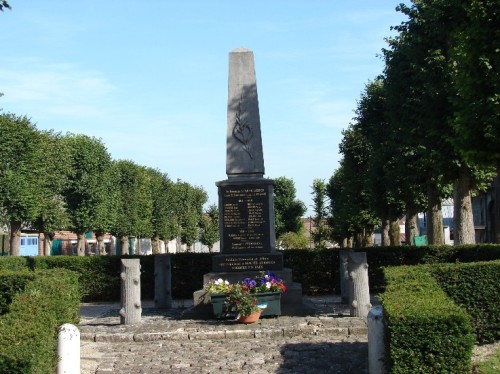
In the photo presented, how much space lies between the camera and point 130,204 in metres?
46.3

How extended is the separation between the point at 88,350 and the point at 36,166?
901 inches

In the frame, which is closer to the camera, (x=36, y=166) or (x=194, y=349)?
(x=194, y=349)

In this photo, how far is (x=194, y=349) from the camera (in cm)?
1020

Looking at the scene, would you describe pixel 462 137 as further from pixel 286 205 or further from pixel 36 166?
pixel 286 205

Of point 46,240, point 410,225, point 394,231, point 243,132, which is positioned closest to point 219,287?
point 243,132

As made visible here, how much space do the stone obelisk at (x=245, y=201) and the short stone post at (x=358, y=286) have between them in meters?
1.80

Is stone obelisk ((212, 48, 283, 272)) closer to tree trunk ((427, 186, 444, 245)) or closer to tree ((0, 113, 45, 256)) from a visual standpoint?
tree trunk ((427, 186, 444, 245))

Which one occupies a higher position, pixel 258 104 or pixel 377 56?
pixel 377 56

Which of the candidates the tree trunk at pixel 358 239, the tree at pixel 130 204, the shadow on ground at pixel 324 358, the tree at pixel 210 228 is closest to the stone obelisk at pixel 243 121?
the shadow on ground at pixel 324 358

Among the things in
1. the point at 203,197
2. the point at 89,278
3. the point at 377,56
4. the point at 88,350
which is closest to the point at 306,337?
the point at 88,350

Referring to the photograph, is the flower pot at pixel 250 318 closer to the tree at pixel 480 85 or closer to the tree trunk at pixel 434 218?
the tree at pixel 480 85

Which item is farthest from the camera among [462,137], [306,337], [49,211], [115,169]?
[115,169]

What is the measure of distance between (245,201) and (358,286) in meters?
3.15

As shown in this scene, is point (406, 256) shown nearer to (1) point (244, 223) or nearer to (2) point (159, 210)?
(1) point (244, 223)
